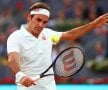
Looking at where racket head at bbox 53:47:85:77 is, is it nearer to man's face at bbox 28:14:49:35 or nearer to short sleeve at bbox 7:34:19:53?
man's face at bbox 28:14:49:35

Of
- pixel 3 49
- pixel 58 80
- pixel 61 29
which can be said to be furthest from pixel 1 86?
pixel 61 29

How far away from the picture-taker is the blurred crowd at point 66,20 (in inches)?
525

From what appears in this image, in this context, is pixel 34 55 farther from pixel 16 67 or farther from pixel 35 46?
pixel 16 67

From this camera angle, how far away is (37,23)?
21.0 ft

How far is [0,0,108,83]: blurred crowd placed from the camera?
525 inches

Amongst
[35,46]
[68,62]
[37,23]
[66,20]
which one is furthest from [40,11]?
[66,20]

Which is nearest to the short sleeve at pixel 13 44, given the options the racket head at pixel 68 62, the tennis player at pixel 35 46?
the tennis player at pixel 35 46

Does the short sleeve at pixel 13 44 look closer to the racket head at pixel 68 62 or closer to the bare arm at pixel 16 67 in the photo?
the bare arm at pixel 16 67

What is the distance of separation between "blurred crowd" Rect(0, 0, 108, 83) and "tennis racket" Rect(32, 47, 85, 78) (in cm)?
602

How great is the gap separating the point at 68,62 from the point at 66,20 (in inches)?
329

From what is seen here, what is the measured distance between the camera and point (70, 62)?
652cm

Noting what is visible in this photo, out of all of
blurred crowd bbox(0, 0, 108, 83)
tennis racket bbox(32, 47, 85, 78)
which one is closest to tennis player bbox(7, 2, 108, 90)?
tennis racket bbox(32, 47, 85, 78)

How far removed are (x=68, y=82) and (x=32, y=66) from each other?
5699 mm

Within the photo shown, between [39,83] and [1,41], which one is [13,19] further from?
[39,83]
